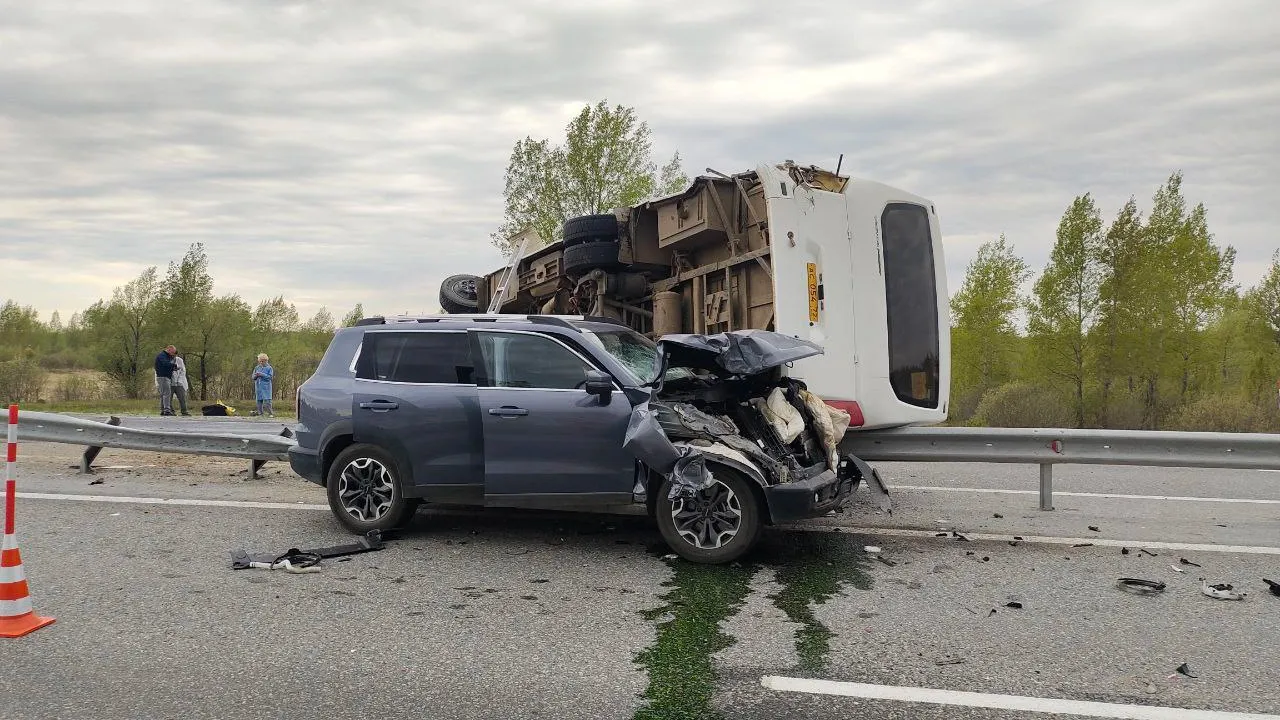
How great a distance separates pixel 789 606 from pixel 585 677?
1.46 m

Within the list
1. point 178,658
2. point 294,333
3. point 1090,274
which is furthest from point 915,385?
point 294,333

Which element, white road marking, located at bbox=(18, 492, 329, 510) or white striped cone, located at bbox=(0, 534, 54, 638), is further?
white road marking, located at bbox=(18, 492, 329, 510)

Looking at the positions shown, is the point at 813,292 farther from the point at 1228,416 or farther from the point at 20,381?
the point at 20,381

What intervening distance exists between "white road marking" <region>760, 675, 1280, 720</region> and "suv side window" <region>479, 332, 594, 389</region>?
9.42ft

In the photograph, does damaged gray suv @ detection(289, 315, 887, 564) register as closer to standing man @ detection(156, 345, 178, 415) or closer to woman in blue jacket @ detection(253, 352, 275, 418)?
woman in blue jacket @ detection(253, 352, 275, 418)

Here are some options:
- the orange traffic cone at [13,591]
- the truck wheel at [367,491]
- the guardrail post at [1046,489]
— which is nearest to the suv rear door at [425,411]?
the truck wheel at [367,491]

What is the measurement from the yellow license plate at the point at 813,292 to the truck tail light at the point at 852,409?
28.3 inches

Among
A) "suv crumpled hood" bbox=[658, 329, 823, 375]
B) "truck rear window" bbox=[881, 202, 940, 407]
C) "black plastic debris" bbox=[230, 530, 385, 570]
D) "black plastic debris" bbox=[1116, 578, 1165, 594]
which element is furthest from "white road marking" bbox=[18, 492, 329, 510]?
"black plastic debris" bbox=[1116, 578, 1165, 594]

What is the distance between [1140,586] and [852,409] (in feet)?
8.91

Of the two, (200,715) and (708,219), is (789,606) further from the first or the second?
(708,219)

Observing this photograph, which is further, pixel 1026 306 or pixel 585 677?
pixel 1026 306

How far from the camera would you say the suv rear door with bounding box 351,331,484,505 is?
6207mm

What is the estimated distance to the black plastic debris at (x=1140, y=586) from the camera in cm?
512

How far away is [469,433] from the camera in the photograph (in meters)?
6.19
